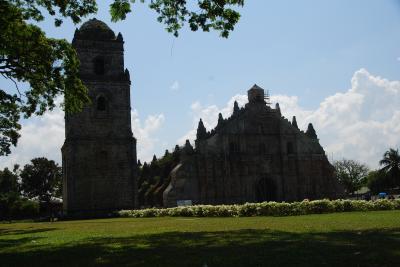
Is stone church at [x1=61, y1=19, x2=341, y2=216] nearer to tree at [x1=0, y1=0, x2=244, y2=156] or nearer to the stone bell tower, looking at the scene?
the stone bell tower

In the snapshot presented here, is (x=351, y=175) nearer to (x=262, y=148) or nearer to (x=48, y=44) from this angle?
(x=262, y=148)

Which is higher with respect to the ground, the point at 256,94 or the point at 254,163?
the point at 256,94

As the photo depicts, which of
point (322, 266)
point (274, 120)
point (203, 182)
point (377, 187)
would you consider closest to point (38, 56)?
point (322, 266)

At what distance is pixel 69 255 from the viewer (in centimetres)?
951

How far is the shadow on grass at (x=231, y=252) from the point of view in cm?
763

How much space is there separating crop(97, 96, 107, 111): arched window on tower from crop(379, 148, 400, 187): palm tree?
41.7 m

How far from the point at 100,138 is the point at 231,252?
102 ft

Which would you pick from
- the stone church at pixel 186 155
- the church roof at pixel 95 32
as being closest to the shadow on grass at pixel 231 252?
the stone church at pixel 186 155

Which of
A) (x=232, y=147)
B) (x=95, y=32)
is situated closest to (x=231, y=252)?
(x=95, y=32)

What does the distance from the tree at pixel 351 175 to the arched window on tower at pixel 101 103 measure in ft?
189

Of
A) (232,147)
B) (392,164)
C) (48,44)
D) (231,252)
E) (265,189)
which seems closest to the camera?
(231,252)

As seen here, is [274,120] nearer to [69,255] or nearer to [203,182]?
[203,182]

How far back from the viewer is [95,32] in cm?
4088

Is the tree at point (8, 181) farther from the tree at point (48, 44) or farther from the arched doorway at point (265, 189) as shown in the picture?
the tree at point (48, 44)
